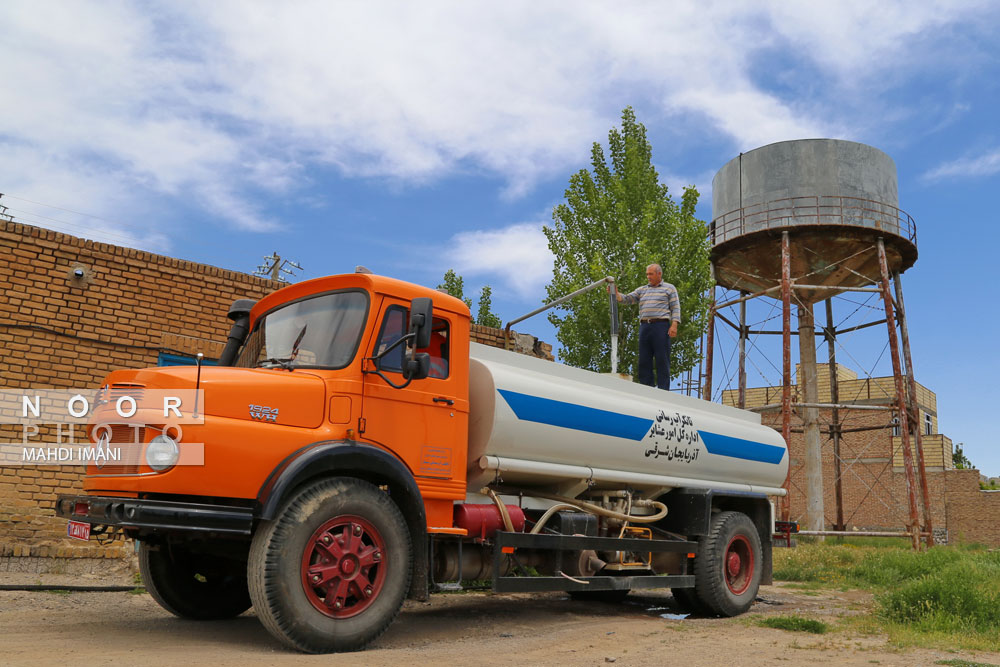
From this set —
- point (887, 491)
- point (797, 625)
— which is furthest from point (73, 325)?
point (887, 491)

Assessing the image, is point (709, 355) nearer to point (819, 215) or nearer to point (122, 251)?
point (819, 215)

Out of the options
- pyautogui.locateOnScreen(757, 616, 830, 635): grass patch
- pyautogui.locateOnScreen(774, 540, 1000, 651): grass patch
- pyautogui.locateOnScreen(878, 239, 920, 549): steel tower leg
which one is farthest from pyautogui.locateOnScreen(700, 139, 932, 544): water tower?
→ pyautogui.locateOnScreen(757, 616, 830, 635): grass patch

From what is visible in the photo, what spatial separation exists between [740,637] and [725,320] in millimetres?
16027

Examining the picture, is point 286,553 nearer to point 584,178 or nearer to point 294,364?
point 294,364

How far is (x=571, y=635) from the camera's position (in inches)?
303

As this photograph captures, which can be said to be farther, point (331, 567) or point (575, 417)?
point (575, 417)

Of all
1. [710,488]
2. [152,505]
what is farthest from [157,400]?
[710,488]

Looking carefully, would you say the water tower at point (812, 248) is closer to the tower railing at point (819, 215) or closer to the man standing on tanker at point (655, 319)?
the tower railing at point (819, 215)

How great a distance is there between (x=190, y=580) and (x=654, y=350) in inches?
266

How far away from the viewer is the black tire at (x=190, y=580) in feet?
24.4

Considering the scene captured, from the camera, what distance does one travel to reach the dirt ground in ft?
19.3

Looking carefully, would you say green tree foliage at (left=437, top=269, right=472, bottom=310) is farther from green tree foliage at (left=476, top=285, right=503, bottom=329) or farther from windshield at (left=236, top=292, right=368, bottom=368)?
windshield at (left=236, top=292, right=368, bottom=368)

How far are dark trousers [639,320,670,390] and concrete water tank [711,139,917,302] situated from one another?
1137 centimetres

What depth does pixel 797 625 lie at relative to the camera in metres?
8.35
